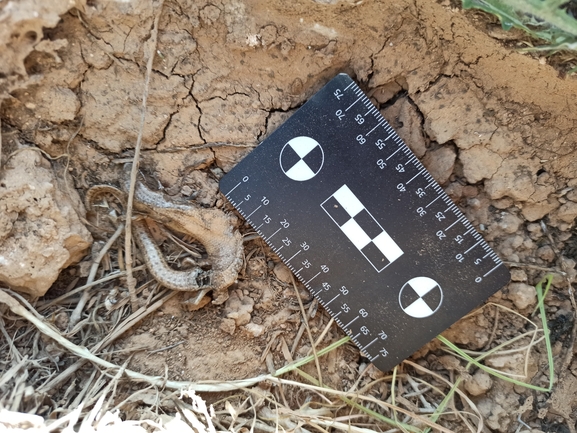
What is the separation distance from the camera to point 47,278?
224 centimetres

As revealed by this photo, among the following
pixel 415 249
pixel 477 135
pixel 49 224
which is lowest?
pixel 415 249

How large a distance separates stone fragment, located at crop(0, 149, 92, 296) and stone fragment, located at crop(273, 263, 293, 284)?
0.97 meters

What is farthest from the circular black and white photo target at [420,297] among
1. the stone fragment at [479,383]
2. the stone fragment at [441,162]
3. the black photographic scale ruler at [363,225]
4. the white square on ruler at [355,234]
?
the stone fragment at [441,162]

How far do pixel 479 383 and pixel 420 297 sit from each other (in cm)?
52

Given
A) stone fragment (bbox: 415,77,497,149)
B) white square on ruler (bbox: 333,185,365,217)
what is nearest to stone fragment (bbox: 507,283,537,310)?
stone fragment (bbox: 415,77,497,149)

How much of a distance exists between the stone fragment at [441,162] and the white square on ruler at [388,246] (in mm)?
397

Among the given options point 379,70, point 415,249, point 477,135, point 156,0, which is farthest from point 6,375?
point 477,135

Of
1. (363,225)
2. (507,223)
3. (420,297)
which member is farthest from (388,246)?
(507,223)

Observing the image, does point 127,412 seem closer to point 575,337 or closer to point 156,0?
point 156,0

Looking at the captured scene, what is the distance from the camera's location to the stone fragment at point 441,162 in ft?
7.95

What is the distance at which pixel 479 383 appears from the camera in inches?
94.8

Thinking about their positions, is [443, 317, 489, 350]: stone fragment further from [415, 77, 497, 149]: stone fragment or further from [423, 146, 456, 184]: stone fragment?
[415, 77, 497, 149]: stone fragment

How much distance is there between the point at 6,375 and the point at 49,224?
2.18 ft

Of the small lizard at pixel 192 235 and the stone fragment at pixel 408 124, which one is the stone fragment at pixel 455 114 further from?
the small lizard at pixel 192 235
